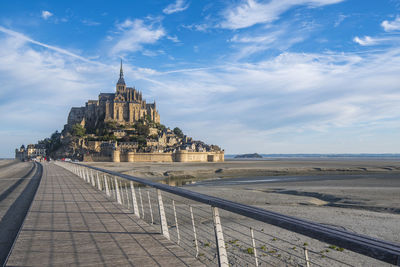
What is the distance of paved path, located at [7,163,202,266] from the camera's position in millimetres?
3816

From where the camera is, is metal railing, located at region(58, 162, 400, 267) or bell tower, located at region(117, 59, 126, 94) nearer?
metal railing, located at region(58, 162, 400, 267)

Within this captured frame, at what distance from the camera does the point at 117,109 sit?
113000 mm

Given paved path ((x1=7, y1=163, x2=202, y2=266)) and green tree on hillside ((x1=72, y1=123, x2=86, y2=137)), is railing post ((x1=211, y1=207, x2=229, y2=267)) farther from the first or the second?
green tree on hillside ((x1=72, y1=123, x2=86, y2=137))

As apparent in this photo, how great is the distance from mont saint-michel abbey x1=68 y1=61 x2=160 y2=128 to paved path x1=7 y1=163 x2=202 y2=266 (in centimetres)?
10787

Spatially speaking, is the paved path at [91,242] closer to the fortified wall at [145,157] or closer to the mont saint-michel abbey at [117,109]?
the fortified wall at [145,157]

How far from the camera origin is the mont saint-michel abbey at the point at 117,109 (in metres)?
113

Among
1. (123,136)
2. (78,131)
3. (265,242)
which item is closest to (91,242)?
(265,242)

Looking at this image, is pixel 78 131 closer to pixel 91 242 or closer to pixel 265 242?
pixel 91 242

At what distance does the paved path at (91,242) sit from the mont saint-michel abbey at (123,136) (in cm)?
7814

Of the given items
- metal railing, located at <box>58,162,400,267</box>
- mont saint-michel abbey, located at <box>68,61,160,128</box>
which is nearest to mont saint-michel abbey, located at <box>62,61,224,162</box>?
mont saint-michel abbey, located at <box>68,61,160,128</box>

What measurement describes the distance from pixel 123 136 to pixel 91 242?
100 m

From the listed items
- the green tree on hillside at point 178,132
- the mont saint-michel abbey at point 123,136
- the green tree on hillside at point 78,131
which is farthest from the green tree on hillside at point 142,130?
the green tree on hillside at point 178,132

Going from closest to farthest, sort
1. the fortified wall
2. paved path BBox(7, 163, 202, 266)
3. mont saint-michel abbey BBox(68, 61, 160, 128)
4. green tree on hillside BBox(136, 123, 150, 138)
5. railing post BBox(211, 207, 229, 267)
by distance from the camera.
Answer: railing post BBox(211, 207, 229, 267) → paved path BBox(7, 163, 202, 266) → the fortified wall → green tree on hillside BBox(136, 123, 150, 138) → mont saint-michel abbey BBox(68, 61, 160, 128)

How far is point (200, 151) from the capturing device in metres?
104
